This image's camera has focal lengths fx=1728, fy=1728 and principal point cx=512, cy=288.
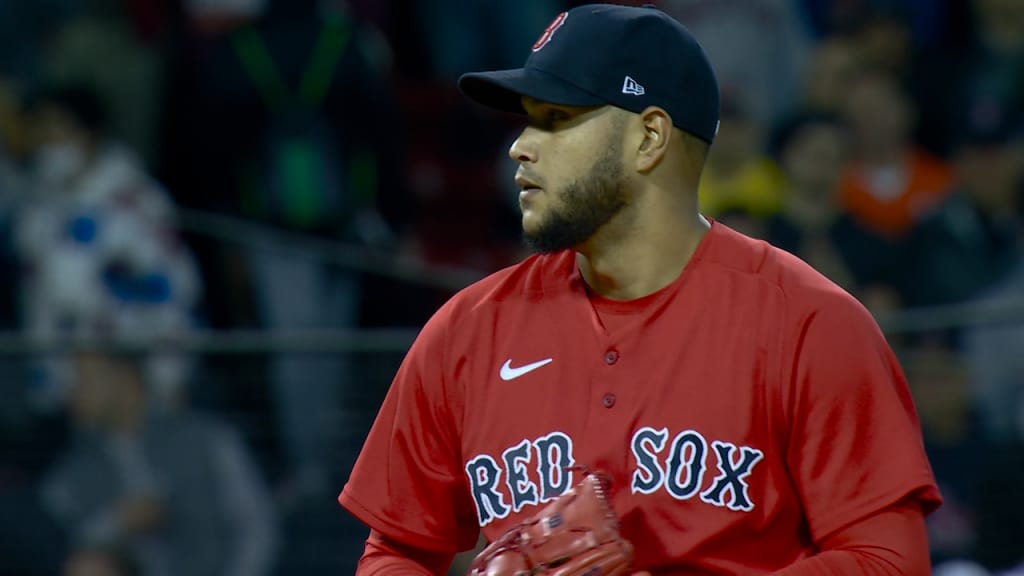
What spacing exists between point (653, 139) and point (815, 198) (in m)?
3.94

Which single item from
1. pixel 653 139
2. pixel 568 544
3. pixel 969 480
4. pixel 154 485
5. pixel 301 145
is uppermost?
pixel 653 139

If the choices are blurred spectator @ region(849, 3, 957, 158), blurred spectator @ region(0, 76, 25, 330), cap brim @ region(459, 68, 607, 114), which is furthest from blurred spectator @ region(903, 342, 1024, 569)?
blurred spectator @ region(0, 76, 25, 330)

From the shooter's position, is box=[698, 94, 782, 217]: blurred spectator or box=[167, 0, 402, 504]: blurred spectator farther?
box=[698, 94, 782, 217]: blurred spectator

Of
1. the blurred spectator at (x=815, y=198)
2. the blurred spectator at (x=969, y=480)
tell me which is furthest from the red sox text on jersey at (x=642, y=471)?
the blurred spectator at (x=815, y=198)

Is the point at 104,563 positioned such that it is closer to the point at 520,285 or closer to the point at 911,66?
the point at 520,285

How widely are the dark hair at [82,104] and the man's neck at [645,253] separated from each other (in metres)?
4.07

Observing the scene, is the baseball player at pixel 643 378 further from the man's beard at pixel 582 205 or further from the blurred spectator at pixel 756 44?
the blurred spectator at pixel 756 44

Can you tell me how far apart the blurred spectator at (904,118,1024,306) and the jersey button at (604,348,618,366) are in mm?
3811

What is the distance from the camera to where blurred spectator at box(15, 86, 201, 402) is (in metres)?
6.14

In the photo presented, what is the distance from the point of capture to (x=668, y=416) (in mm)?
2631

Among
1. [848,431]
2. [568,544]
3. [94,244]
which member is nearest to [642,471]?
[568,544]

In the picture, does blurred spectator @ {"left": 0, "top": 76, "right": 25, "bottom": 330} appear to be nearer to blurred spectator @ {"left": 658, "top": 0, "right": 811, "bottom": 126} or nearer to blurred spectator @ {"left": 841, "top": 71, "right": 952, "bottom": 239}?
blurred spectator @ {"left": 658, "top": 0, "right": 811, "bottom": 126}

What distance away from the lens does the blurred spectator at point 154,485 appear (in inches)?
205

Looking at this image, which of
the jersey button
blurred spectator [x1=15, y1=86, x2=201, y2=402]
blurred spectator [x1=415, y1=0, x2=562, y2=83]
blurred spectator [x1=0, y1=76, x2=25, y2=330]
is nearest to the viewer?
the jersey button
